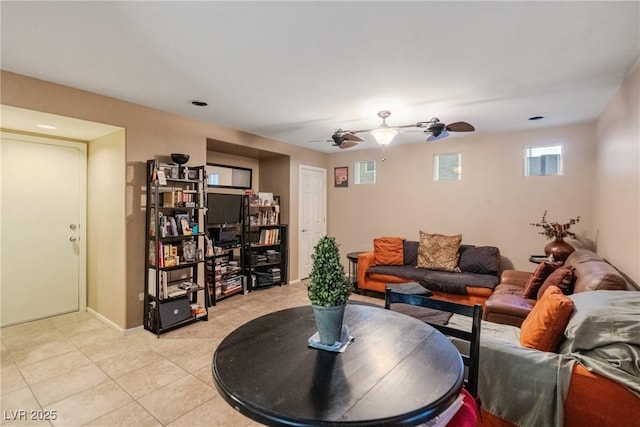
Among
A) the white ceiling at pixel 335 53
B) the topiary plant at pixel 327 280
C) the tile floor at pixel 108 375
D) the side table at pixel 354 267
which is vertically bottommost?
the tile floor at pixel 108 375

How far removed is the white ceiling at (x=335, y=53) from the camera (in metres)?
1.74

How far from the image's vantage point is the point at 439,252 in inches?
183

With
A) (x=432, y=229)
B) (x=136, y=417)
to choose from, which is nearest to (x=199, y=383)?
(x=136, y=417)

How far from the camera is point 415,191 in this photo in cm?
528

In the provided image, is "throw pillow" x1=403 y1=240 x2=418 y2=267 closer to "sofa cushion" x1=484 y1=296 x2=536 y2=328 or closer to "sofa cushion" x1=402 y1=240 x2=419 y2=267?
"sofa cushion" x1=402 y1=240 x2=419 y2=267

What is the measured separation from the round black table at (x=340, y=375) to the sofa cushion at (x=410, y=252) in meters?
3.46

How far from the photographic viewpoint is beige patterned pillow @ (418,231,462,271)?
4.54 metres

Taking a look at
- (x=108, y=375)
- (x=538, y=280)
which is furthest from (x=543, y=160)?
(x=108, y=375)

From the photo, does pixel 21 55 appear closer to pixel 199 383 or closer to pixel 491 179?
pixel 199 383

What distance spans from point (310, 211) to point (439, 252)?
2450mm

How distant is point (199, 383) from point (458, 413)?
1.96 m

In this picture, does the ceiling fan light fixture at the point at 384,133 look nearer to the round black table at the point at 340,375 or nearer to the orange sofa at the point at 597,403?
the round black table at the point at 340,375

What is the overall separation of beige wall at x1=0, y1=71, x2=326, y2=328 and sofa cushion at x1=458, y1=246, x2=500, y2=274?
12.8ft

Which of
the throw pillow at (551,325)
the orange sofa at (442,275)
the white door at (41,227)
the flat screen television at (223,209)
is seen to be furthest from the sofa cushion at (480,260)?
the white door at (41,227)
